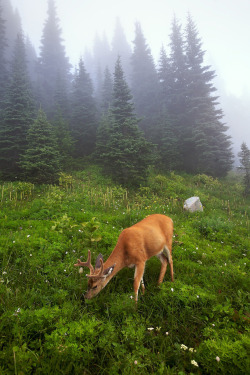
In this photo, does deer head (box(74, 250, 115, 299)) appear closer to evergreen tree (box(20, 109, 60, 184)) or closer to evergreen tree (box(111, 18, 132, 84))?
evergreen tree (box(20, 109, 60, 184))

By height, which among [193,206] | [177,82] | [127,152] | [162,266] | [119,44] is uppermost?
[119,44]

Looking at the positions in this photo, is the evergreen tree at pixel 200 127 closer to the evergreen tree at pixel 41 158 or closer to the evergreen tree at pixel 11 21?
the evergreen tree at pixel 41 158

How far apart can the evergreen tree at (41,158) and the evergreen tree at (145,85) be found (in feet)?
46.2

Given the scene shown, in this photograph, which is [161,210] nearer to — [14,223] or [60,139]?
[14,223]

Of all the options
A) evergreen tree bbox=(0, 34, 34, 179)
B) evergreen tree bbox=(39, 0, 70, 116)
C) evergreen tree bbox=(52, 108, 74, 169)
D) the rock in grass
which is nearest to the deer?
the rock in grass

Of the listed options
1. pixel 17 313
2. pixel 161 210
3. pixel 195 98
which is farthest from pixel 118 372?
pixel 195 98

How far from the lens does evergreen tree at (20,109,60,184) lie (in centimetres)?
1252

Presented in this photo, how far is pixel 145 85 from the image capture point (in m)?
31.0

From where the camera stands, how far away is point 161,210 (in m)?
9.16

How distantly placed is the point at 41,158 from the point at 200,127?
16.8 metres

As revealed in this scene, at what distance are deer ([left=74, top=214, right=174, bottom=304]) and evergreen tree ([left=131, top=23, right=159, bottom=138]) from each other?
2174 cm

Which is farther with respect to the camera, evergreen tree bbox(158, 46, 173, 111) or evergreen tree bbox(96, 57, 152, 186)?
evergreen tree bbox(158, 46, 173, 111)

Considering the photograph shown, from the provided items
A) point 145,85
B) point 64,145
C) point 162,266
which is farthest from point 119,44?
point 162,266

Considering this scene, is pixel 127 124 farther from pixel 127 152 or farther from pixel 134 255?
pixel 134 255
